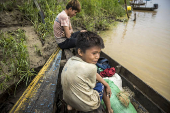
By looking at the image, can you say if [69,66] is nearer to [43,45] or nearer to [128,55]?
[43,45]

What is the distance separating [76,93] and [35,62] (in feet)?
7.26

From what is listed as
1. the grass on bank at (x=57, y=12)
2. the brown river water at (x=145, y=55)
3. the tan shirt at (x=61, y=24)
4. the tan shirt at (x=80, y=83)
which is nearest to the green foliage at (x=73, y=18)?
the grass on bank at (x=57, y=12)

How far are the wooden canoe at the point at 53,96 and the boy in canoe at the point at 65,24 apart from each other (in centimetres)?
72

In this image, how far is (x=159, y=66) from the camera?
10.7 ft

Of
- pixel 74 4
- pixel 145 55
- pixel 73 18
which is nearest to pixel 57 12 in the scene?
pixel 73 18

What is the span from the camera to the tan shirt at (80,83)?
941mm

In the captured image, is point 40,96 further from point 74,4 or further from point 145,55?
point 145,55

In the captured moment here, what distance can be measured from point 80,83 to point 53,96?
0.54m

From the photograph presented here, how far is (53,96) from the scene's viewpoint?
128 cm

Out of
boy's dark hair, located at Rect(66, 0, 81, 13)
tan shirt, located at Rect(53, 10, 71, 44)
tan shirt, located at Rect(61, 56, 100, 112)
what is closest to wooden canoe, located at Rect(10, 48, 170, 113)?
tan shirt, located at Rect(61, 56, 100, 112)

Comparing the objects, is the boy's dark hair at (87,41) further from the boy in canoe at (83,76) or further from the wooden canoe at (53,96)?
the wooden canoe at (53,96)

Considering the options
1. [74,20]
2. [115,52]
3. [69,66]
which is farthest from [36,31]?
[69,66]

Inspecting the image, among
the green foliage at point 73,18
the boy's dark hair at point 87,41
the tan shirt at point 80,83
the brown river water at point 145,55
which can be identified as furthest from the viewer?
the green foliage at point 73,18

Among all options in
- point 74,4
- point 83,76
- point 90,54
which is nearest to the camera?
point 83,76
